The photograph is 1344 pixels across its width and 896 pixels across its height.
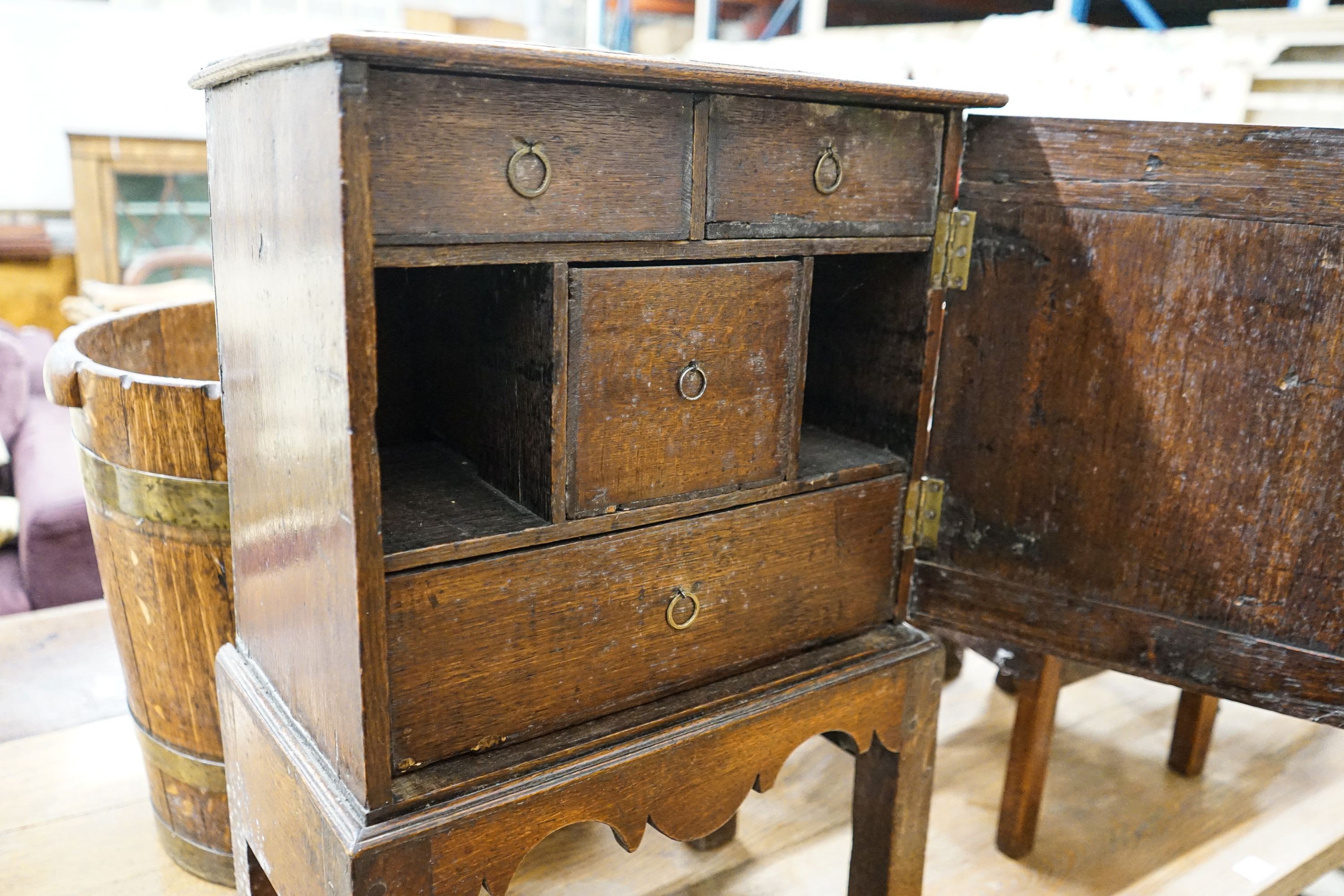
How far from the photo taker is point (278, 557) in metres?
0.98

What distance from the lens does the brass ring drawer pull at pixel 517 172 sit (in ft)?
2.63

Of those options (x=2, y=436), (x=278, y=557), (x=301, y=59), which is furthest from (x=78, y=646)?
(x=301, y=59)

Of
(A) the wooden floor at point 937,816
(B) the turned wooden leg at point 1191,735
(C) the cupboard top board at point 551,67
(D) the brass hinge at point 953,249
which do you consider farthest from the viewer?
(B) the turned wooden leg at point 1191,735

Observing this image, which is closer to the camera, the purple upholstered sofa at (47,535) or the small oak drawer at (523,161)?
the small oak drawer at (523,161)

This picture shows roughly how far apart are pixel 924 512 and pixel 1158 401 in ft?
0.98

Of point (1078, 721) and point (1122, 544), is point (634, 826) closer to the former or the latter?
point (1122, 544)

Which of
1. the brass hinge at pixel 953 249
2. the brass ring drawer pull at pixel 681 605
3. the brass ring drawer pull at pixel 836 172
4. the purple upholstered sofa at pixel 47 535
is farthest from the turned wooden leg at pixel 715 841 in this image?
the purple upholstered sofa at pixel 47 535

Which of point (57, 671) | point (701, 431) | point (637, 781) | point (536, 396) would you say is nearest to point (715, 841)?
point (637, 781)

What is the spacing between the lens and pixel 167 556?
126 centimetres

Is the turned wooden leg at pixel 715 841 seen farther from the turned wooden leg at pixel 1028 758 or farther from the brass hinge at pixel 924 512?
the brass hinge at pixel 924 512

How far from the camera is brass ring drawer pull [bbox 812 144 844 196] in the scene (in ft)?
3.29

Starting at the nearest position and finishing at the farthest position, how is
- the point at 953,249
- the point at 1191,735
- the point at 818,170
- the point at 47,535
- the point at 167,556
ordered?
the point at 818,170 → the point at 953,249 → the point at 167,556 → the point at 1191,735 → the point at 47,535

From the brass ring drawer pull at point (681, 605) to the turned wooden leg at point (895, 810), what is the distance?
35 centimetres

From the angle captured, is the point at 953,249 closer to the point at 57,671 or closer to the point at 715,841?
the point at 715,841
